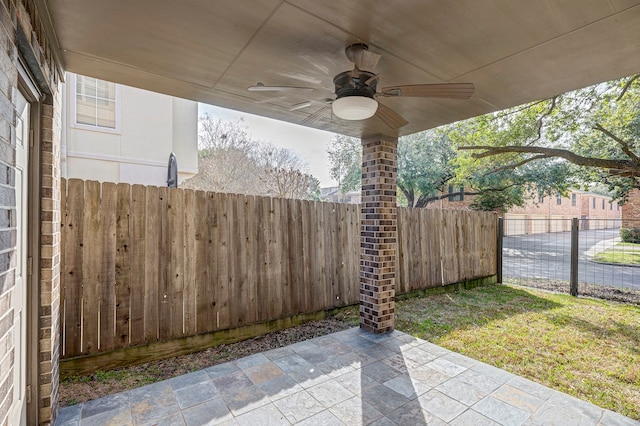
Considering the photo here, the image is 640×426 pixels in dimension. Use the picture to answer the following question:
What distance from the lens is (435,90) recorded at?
220cm

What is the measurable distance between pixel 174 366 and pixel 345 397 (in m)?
1.76

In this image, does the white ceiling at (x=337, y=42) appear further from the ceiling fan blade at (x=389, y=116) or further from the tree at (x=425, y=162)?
the tree at (x=425, y=162)

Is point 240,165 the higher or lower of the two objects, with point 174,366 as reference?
higher

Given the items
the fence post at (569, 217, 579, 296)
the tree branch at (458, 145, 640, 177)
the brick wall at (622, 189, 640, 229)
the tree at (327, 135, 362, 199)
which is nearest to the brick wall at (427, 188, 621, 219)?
the brick wall at (622, 189, 640, 229)

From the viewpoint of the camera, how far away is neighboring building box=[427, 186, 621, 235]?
16053 mm

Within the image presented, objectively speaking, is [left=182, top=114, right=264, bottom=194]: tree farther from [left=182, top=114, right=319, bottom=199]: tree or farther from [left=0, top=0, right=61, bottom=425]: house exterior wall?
[left=0, top=0, right=61, bottom=425]: house exterior wall

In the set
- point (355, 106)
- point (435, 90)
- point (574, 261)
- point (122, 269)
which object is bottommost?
point (574, 261)

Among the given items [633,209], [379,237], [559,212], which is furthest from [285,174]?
[559,212]

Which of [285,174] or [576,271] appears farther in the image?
[285,174]

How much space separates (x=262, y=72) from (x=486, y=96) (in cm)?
200

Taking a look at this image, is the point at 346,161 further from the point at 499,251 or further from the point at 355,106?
the point at 355,106

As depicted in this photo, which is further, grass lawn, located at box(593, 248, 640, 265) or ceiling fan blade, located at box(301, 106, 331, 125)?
grass lawn, located at box(593, 248, 640, 265)

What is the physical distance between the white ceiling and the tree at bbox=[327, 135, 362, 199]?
40.6 ft

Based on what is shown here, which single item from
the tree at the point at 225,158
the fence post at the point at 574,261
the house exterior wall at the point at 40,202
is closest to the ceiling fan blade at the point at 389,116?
the house exterior wall at the point at 40,202
